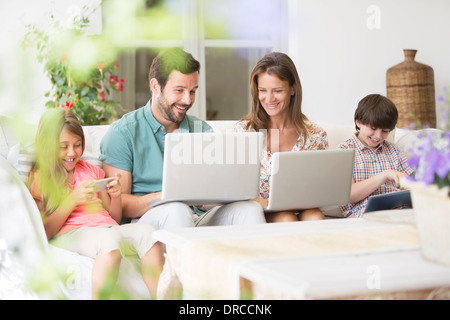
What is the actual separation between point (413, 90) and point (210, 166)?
2478 millimetres

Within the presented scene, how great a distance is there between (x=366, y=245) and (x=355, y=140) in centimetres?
129

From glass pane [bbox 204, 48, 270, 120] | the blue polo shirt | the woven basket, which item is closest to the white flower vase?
the blue polo shirt

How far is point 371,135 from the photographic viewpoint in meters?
2.29

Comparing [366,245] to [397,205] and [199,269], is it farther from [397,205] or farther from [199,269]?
[397,205]

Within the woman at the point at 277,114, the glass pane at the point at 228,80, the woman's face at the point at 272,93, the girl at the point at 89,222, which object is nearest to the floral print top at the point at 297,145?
the woman at the point at 277,114

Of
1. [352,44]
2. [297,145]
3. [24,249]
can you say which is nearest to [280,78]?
[297,145]

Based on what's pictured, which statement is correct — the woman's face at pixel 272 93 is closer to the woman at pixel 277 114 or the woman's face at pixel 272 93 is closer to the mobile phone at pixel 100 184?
the woman at pixel 277 114

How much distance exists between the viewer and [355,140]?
2359mm

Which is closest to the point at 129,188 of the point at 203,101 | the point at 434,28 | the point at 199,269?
the point at 199,269

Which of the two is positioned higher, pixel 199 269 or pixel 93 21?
pixel 93 21

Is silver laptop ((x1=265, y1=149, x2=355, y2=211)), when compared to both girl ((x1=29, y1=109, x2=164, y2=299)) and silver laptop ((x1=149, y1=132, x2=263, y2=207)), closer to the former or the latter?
silver laptop ((x1=149, y1=132, x2=263, y2=207))

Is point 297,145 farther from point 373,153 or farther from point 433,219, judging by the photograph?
point 433,219

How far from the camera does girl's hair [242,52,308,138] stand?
231 centimetres

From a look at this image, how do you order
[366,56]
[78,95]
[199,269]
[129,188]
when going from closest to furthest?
[199,269] < [129,188] < [78,95] < [366,56]
